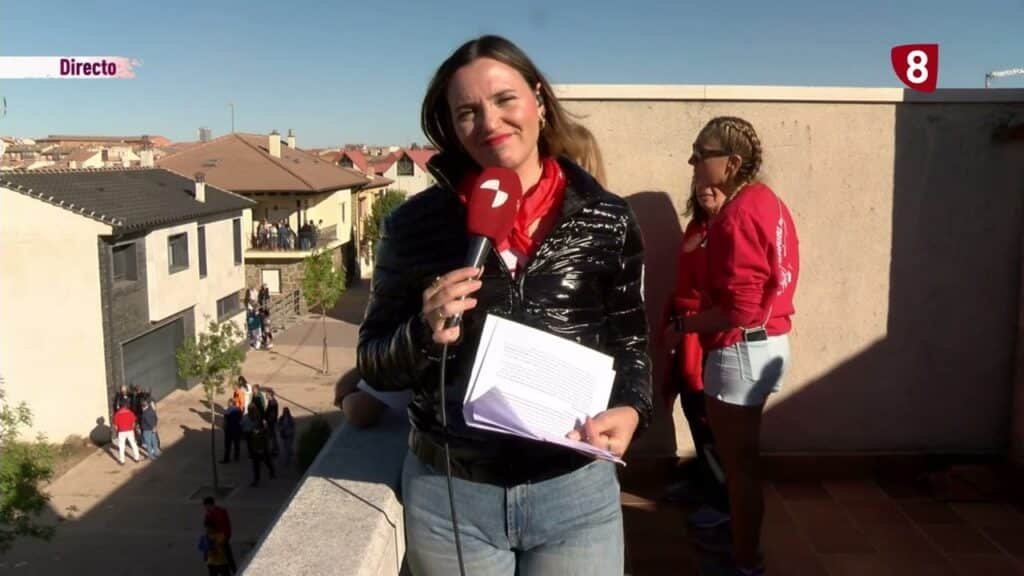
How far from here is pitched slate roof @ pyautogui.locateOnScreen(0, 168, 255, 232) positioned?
68.6ft

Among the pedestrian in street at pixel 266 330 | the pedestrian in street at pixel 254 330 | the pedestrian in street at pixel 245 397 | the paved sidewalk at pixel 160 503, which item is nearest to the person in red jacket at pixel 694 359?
the paved sidewalk at pixel 160 503

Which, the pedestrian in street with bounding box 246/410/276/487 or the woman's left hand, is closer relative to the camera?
the woman's left hand

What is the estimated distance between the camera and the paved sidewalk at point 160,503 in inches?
545

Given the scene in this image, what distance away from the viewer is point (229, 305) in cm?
2919

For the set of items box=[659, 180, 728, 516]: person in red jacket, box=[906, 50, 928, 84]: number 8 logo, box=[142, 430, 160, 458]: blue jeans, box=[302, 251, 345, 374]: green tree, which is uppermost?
box=[906, 50, 928, 84]: number 8 logo

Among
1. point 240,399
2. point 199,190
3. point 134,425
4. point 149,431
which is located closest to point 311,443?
point 240,399

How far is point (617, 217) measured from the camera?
1.76 m

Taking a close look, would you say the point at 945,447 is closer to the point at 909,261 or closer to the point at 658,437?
the point at 909,261

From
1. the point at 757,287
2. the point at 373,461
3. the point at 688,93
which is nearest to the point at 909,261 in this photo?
the point at 688,93

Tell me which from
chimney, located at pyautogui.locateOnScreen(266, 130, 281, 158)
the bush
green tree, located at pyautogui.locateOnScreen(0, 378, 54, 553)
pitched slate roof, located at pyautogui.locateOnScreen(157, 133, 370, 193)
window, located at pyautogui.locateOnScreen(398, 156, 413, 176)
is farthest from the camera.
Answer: window, located at pyautogui.locateOnScreen(398, 156, 413, 176)

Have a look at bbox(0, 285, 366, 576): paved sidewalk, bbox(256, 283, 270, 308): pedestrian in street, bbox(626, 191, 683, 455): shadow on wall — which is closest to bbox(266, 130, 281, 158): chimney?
bbox(256, 283, 270, 308): pedestrian in street

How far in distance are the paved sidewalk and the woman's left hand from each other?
36.6 feet

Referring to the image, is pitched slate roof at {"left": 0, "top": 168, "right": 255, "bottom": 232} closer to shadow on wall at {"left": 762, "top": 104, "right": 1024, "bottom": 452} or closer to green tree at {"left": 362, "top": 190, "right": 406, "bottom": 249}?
green tree at {"left": 362, "top": 190, "right": 406, "bottom": 249}

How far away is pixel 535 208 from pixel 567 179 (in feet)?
0.33
